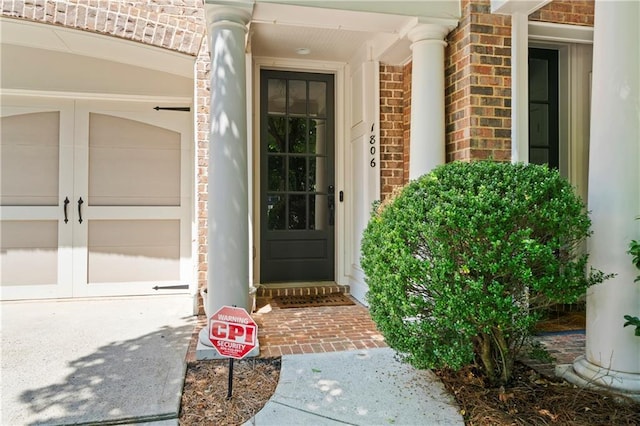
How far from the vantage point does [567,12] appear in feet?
12.3

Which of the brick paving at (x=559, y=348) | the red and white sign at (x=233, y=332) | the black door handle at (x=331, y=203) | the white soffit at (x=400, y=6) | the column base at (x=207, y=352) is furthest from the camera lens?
the black door handle at (x=331, y=203)

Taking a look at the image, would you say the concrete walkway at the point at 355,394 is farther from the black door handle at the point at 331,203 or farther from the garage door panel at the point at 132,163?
the garage door panel at the point at 132,163

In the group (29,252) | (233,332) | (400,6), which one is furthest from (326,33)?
(29,252)

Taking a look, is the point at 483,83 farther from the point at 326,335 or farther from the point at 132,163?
the point at 132,163

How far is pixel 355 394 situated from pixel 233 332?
0.82 meters

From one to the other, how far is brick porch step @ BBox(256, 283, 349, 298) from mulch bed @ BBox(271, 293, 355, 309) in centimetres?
5

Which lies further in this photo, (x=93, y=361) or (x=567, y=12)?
(x=567, y=12)

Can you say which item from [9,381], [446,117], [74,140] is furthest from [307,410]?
[74,140]

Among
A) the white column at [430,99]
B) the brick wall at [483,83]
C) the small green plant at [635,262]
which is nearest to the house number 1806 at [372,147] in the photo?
the white column at [430,99]

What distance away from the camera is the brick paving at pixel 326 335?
3.13m

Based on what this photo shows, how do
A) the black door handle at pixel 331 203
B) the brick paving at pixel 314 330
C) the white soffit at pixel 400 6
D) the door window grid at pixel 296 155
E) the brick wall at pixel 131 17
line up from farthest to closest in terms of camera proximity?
the black door handle at pixel 331 203, the door window grid at pixel 296 155, the brick wall at pixel 131 17, the white soffit at pixel 400 6, the brick paving at pixel 314 330

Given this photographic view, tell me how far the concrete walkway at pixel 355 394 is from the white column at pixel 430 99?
164 cm

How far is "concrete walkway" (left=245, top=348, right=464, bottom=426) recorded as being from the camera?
2.26 meters

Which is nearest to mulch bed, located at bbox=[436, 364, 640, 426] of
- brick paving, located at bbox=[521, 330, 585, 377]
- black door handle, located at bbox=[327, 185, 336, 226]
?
brick paving, located at bbox=[521, 330, 585, 377]
